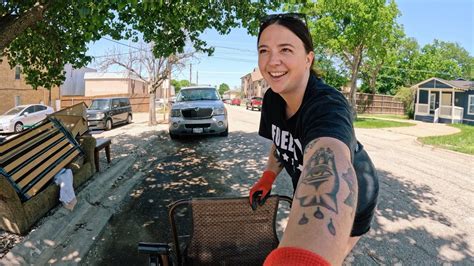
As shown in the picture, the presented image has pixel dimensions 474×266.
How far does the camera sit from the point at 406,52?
5591 cm

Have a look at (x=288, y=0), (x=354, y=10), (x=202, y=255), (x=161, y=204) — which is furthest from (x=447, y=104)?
(x=202, y=255)

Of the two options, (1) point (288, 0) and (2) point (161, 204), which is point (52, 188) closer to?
(2) point (161, 204)

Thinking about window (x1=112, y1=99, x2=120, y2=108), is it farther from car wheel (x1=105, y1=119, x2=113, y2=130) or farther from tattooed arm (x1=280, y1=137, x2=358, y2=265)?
tattooed arm (x1=280, y1=137, x2=358, y2=265)

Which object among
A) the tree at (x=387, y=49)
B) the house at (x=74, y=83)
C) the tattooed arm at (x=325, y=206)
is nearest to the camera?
the tattooed arm at (x=325, y=206)

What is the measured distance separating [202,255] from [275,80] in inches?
46.7

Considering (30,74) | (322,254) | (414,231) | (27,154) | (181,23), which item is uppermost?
(181,23)

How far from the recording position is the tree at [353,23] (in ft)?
74.1

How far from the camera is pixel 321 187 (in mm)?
983

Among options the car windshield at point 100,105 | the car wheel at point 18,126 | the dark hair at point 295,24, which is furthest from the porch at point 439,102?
the dark hair at point 295,24

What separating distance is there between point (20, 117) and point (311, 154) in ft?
68.5

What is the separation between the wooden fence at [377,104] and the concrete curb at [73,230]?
118 feet

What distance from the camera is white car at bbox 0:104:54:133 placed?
17.4 m

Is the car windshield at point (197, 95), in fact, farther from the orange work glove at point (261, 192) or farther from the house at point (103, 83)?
the house at point (103, 83)

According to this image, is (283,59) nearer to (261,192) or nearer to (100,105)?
(261,192)
